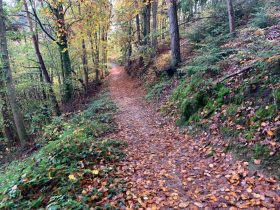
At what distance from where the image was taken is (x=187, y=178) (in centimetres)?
480

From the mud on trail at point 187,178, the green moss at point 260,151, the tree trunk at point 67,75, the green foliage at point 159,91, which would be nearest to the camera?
the mud on trail at point 187,178

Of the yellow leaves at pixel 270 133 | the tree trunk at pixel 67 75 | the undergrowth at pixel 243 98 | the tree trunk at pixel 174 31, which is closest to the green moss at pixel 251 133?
the undergrowth at pixel 243 98

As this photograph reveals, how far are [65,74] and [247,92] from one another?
1192cm

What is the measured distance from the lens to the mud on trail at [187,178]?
3822mm

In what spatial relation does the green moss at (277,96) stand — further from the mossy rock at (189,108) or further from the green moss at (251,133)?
the mossy rock at (189,108)

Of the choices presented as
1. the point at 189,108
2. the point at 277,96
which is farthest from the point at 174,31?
the point at 277,96

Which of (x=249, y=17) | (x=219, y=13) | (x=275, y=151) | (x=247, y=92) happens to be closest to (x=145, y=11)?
(x=219, y=13)

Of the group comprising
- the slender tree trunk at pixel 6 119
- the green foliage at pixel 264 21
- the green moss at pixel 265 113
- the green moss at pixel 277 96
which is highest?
the green foliage at pixel 264 21

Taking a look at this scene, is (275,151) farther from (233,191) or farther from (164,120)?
(164,120)

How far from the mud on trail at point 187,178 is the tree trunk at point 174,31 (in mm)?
5990

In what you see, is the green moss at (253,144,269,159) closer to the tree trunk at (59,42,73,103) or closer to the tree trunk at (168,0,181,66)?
the tree trunk at (168,0,181,66)

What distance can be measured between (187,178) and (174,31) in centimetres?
900

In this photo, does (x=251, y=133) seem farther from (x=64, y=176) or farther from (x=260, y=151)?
(x=64, y=176)

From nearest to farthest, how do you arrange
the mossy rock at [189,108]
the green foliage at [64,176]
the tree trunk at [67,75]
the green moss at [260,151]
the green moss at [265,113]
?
the green foliage at [64,176] < the green moss at [260,151] < the green moss at [265,113] < the mossy rock at [189,108] < the tree trunk at [67,75]
